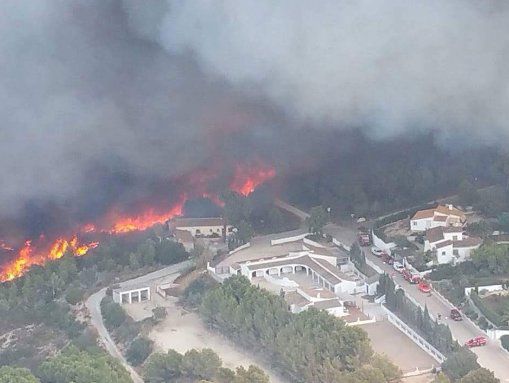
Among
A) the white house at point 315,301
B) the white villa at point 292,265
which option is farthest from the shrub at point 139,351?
the white villa at point 292,265

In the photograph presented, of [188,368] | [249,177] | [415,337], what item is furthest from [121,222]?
[415,337]

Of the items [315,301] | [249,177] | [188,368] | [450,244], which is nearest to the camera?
[188,368]

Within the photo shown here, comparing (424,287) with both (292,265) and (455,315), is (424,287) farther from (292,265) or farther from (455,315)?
(292,265)

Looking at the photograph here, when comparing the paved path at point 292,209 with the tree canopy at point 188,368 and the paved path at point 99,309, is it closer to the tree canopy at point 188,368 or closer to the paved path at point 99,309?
the paved path at point 99,309

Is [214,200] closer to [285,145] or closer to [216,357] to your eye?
A: [285,145]

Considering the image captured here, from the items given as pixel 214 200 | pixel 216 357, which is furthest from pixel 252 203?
pixel 216 357

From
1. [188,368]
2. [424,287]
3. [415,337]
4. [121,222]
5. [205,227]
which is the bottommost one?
[188,368]
